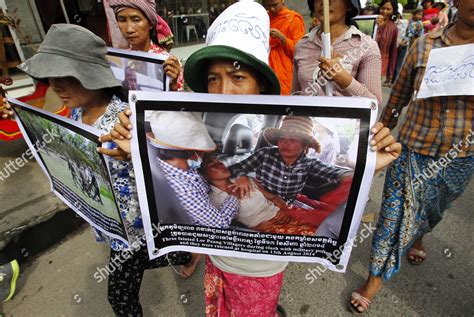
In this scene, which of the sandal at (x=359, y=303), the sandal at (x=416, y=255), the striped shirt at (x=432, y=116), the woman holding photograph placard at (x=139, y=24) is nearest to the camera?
the striped shirt at (x=432, y=116)

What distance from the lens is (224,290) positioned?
1.30 m

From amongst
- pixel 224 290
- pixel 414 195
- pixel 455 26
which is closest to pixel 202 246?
pixel 224 290

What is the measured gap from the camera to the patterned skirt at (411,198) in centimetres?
157

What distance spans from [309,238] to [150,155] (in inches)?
24.5

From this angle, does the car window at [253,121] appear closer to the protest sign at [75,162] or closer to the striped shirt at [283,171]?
the striped shirt at [283,171]

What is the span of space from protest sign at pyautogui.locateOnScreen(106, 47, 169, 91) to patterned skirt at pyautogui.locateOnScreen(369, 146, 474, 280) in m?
1.46

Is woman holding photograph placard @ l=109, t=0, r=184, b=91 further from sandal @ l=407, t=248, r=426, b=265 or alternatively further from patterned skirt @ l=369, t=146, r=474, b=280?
sandal @ l=407, t=248, r=426, b=265

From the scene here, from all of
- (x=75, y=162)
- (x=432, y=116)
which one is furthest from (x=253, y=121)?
(x=432, y=116)

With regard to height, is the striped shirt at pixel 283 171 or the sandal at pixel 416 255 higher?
the striped shirt at pixel 283 171

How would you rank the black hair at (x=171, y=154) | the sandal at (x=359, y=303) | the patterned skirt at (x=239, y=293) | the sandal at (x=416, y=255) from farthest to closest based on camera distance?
1. the sandal at (x=416, y=255)
2. the sandal at (x=359, y=303)
3. the patterned skirt at (x=239, y=293)
4. the black hair at (x=171, y=154)

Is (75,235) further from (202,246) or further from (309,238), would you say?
(309,238)

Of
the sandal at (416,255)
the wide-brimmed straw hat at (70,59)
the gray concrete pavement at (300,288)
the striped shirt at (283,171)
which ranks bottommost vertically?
the gray concrete pavement at (300,288)

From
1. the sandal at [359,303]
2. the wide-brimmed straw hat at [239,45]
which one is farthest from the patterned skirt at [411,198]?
the wide-brimmed straw hat at [239,45]

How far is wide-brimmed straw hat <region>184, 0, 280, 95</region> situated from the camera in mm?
925
